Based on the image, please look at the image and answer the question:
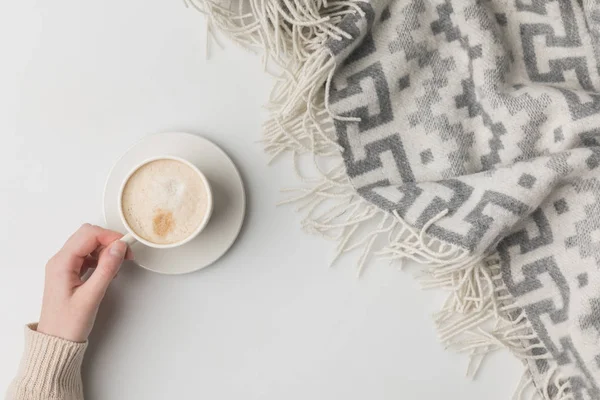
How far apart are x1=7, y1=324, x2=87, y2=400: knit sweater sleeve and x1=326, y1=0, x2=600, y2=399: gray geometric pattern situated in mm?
451

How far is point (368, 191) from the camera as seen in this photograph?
864mm

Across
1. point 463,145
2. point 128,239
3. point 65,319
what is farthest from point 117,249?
point 463,145

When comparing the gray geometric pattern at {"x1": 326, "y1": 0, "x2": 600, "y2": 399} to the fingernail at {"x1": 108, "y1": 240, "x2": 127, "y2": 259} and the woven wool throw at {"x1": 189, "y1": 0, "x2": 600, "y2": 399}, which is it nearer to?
the woven wool throw at {"x1": 189, "y1": 0, "x2": 600, "y2": 399}

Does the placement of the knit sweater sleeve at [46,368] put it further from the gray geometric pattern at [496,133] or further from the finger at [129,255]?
the gray geometric pattern at [496,133]

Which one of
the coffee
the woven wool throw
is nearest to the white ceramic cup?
the coffee

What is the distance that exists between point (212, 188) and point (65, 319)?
0.26 meters

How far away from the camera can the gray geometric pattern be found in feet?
2.74

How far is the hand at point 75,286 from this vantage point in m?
0.82

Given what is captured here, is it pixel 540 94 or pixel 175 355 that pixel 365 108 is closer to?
pixel 540 94

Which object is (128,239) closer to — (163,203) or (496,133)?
(163,203)

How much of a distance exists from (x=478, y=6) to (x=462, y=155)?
208 millimetres

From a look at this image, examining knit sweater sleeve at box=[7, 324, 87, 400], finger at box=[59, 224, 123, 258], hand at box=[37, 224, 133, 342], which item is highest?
finger at box=[59, 224, 123, 258]

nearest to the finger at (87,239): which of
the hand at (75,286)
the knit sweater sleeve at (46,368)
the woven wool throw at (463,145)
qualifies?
the hand at (75,286)

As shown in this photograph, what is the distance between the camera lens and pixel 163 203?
792 mm
